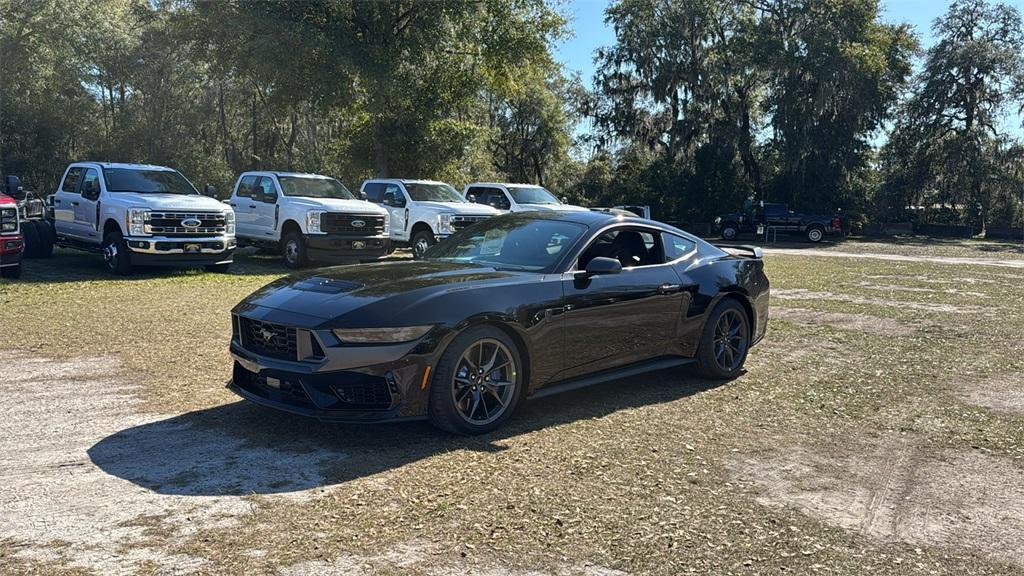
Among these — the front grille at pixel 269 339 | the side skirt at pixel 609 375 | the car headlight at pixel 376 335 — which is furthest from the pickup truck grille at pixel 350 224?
the car headlight at pixel 376 335

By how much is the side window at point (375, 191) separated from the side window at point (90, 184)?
6.66m

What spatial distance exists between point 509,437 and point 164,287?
919 cm

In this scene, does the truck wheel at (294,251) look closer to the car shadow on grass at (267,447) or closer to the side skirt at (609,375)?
the car shadow on grass at (267,447)

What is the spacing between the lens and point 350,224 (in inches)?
647

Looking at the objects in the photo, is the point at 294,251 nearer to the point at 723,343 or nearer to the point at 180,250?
the point at 180,250

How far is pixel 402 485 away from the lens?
439cm

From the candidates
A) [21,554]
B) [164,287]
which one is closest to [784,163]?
[164,287]

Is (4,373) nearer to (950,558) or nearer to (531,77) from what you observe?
(950,558)

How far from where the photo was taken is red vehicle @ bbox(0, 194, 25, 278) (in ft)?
39.6

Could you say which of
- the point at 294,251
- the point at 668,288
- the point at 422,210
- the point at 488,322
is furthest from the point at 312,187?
the point at 488,322

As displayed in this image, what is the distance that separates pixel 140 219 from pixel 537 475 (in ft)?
36.5

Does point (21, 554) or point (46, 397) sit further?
point (46, 397)

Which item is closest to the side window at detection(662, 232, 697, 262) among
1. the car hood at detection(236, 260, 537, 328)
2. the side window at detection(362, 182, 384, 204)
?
the car hood at detection(236, 260, 537, 328)

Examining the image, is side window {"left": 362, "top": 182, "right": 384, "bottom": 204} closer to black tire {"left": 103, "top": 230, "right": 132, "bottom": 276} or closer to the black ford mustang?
black tire {"left": 103, "top": 230, "right": 132, "bottom": 276}
